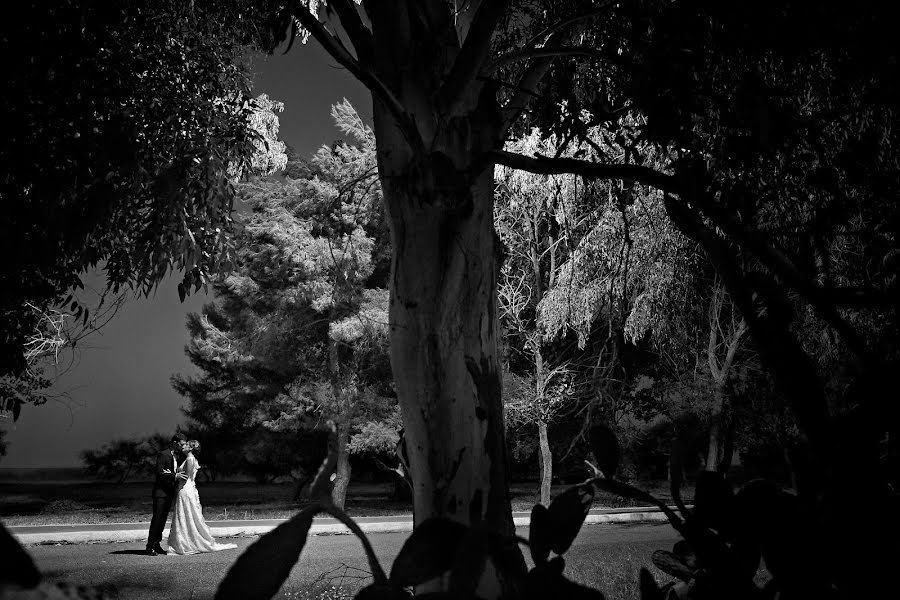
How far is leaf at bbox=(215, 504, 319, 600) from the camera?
35cm

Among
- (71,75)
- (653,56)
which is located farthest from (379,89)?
(71,75)

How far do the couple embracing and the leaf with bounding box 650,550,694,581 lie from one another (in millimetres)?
12198

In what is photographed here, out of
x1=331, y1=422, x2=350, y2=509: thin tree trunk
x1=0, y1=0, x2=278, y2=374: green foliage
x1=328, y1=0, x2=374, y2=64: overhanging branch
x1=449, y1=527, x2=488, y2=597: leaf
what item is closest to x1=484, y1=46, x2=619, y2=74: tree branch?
x1=328, y1=0, x2=374, y2=64: overhanging branch

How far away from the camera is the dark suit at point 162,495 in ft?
37.8

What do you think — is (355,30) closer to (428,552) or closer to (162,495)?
(428,552)

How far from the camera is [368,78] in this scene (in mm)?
2988

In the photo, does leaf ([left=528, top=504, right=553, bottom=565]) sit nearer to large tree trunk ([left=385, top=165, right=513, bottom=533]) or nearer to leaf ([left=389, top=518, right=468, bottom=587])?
leaf ([left=389, top=518, right=468, bottom=587])

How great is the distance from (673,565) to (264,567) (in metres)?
0.50

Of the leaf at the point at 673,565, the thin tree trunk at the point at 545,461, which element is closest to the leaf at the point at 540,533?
the leaf at the point at 673,565

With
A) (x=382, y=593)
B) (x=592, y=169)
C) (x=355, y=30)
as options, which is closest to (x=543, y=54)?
(x=355, y=30)

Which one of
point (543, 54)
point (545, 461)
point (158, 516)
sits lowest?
point (158, 516)

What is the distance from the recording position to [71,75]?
5766 mm

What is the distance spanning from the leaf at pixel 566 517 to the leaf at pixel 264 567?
0.65ft

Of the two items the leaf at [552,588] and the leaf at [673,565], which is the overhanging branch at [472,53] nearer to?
the leaf at [673,565]
